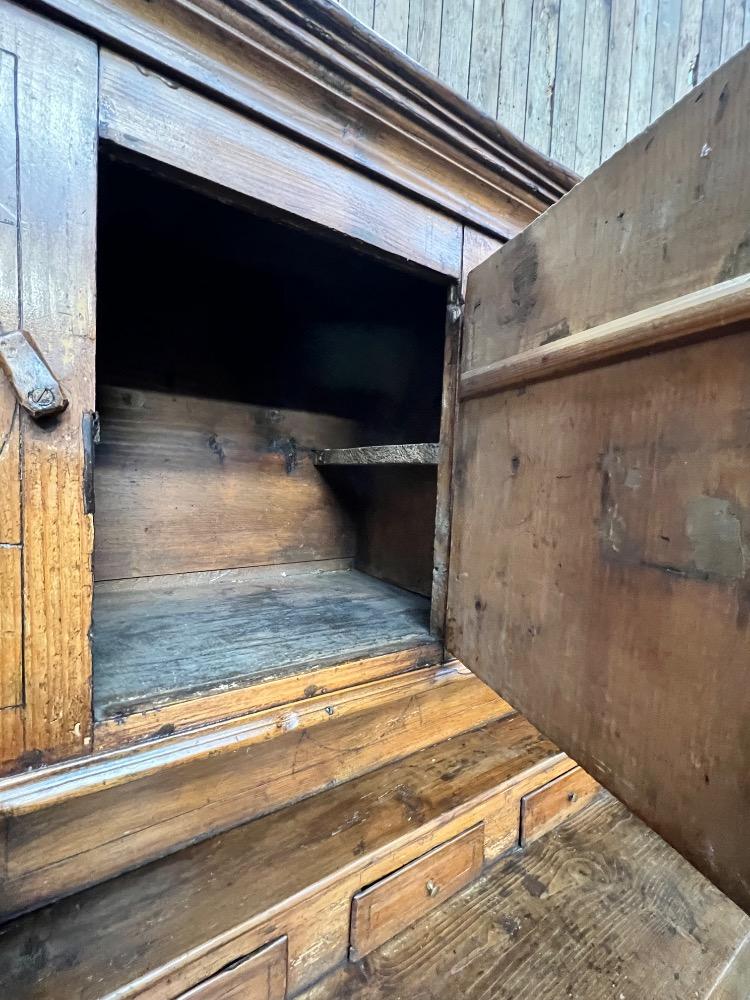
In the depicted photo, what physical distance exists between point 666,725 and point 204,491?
0.79 meters

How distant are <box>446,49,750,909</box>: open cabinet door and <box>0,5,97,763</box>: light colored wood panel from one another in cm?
42

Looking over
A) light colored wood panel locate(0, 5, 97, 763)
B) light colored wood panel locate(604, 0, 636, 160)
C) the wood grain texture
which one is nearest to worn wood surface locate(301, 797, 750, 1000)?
light colored wood panel locate(0, 5, 97, 763)

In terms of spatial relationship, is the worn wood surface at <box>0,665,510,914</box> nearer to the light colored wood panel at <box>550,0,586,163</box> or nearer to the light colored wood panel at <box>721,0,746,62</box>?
the light colored wood panel at <box>550,0,586,163</box>

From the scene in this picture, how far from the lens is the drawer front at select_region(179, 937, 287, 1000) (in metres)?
0.43

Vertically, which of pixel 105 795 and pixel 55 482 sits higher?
pixel 55 482

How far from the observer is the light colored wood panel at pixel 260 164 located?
1.27 ft

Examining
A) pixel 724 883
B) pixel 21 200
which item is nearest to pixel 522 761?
pixel 724 883

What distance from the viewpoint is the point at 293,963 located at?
50 cm

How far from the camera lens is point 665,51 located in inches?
47.0

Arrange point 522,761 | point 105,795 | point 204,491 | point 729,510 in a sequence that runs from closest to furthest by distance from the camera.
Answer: point 729,510, point 105,795, point 522,761, point 204,491

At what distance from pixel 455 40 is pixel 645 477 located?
1.20 m

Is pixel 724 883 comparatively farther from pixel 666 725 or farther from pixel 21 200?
pixel 21 200

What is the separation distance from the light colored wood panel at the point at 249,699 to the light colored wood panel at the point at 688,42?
1.71 meters

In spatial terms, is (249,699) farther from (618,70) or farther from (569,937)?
(618,70)
